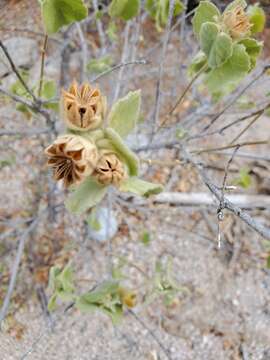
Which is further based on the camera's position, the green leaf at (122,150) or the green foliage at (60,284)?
the green foliage at (60,284)

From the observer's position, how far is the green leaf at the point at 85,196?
2.15ft

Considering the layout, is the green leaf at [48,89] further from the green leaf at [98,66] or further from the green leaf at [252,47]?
the green leaf at [252,47]

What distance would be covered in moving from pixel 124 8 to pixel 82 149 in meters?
0.48

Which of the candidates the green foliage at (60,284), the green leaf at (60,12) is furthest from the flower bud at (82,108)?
the green foliage at (60,284)

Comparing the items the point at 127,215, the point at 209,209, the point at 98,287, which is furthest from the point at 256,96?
the point at 98,287

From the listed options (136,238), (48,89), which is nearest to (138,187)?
(48,89)

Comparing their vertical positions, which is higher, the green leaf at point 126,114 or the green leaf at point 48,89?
the green leaf at point 48,89

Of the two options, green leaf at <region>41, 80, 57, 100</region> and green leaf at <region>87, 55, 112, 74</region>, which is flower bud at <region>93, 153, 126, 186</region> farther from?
green leaf at <region>87, 55, 112, 74</region>

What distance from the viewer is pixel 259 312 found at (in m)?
1.43

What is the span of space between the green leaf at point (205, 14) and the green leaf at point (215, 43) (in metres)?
0.03

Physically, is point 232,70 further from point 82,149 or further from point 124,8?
point 82,149

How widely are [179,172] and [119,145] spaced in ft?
3.71

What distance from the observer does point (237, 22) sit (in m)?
0.75

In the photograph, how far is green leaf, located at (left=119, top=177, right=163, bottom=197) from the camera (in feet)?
2.04
